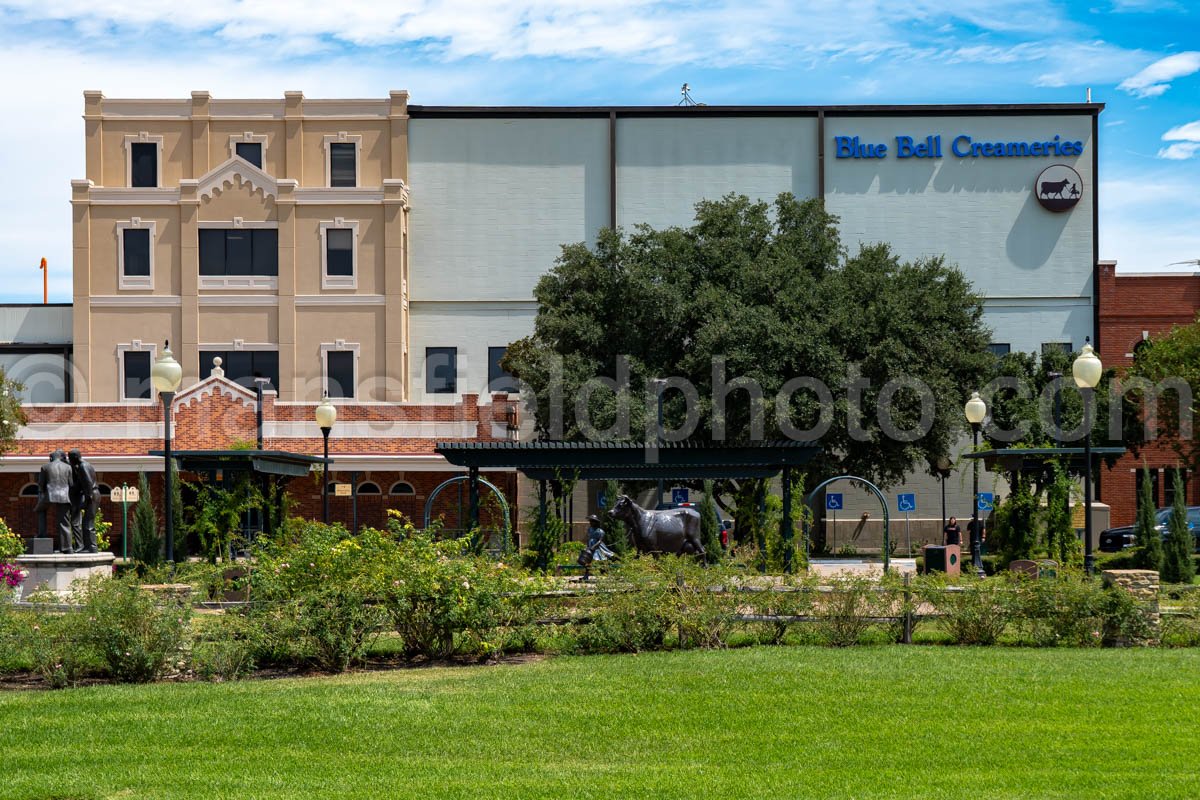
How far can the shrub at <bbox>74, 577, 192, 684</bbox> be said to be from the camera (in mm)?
14609

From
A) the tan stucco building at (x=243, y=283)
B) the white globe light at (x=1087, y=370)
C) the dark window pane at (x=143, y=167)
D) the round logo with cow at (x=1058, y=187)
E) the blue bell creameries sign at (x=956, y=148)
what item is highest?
the blue bell creameries sign at (x=956, y=148)

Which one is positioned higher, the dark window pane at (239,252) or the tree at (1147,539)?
the dark window pane at (239,252)

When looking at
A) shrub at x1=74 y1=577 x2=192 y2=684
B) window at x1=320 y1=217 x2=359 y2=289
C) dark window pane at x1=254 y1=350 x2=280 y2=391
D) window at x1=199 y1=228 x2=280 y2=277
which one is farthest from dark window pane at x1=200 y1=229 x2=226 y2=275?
shrub at x1=74 y1=577 x2=192 y2=684

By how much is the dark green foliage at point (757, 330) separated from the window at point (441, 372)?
742 centimetres

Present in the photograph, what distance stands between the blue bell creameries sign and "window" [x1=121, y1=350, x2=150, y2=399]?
26.4 metres

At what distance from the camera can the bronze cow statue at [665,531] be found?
26.5 m

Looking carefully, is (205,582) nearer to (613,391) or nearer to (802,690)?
(802,690)

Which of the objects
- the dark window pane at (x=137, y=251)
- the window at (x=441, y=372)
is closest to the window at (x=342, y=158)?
the dark window pane at (x=137, y=251)

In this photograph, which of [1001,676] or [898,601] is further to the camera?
[898,601]

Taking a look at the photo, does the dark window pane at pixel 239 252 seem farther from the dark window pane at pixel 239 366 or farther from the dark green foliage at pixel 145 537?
the dark green foliage at pixel 145 537

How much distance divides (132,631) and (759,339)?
26.9 metres

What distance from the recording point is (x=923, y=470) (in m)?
49.8

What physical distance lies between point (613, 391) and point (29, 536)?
19.2 meters

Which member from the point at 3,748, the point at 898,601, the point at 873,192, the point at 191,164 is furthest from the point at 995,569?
the point at 191,164
